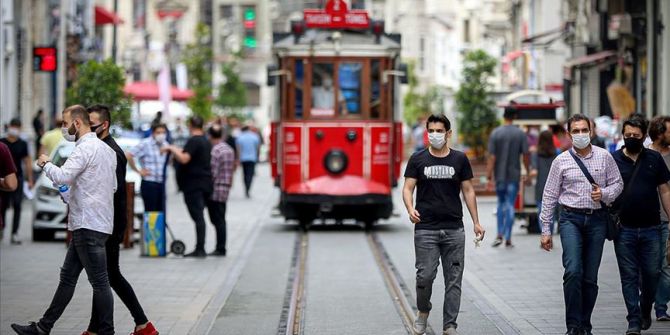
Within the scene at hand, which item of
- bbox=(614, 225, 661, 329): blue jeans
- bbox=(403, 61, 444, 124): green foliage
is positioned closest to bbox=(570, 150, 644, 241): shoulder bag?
bbox=(614, 225, 661, 329): blue jeans

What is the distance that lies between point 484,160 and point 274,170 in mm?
15919

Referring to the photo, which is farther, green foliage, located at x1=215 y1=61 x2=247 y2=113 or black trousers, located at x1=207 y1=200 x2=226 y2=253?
green foliage, located at x1=215 y1=61 x2=247 y2=113

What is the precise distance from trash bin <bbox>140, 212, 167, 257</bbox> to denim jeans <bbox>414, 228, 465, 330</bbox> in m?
7.71

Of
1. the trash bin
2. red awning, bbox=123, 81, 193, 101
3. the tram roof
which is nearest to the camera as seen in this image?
the trash bin

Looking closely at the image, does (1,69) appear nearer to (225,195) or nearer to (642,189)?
(225,195)

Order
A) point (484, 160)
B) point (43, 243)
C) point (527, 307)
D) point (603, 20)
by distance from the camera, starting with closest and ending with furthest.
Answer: point (527, 307)
point (43, 243)
point (603, 20)
point (484, 160)

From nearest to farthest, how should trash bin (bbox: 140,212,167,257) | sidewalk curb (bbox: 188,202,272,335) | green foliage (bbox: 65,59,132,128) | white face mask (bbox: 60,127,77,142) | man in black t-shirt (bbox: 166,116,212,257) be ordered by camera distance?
white face mask (bbox: 60,127,77,142) < sidewalk curb (bbox: 188,202,272,335) < man in black t-shirt (bbox: 166,116,212,257) < trash bin (bbox: 140,212,167,257) < green foliage (bbox: 65,59,132,128)

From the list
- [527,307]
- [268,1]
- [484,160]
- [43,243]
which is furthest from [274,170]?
[268,1]

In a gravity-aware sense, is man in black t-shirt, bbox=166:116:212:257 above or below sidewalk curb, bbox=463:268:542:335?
above

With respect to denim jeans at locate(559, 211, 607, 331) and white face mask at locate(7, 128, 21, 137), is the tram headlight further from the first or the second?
denim jeans at locate(559, 211, 607, 331)

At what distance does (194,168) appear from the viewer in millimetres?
18547

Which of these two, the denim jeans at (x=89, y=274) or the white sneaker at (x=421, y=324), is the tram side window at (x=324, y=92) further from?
the denim jeans at (x=89, y=274)

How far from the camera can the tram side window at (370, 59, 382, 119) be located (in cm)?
2420

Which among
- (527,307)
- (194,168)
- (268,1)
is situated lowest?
(527,307)
